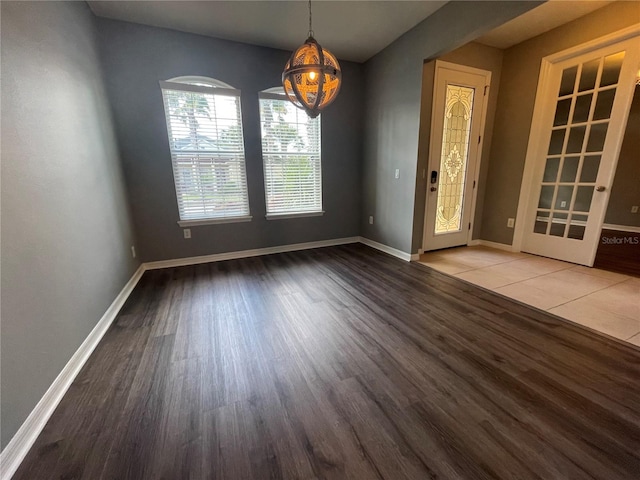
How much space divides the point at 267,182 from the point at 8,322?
291 centimetres

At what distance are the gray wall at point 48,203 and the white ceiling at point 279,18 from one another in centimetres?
56

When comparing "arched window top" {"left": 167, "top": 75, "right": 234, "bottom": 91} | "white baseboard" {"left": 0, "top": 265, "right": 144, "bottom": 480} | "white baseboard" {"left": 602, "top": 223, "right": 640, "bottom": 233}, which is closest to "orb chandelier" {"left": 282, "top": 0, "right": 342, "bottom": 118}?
"arched window top" {"left": 167, "top": 75, "right": 234, "bottom": 91}

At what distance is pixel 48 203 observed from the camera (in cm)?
153

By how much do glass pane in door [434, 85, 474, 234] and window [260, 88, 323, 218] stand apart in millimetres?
1779

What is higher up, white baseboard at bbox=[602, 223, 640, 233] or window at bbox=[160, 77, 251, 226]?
window at bbox=[160, 77, 251, 226]

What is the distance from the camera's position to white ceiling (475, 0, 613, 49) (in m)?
2.68

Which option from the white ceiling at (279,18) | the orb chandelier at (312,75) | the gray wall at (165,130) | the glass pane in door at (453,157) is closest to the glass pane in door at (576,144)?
the glass pane in door at (453,157)

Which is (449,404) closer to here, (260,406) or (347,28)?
(260,406)

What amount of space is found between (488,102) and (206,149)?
4.00m

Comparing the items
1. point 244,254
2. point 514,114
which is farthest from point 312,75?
point 514,114

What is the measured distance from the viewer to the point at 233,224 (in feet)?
12.0

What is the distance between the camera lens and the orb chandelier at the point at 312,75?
181 centimetres

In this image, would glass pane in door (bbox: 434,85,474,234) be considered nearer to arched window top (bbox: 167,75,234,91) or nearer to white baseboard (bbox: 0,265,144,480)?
arched window top (bbox: 167,75,234,91)

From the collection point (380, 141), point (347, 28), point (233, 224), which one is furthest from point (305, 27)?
point (233, 224)
